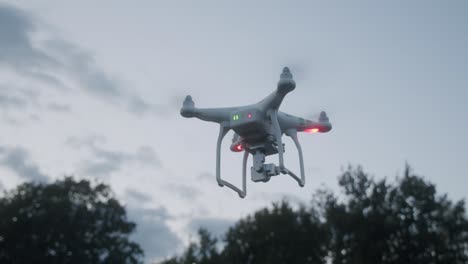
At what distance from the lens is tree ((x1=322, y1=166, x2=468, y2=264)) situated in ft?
141

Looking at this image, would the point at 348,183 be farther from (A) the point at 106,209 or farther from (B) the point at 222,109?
(B) the point at 222,109

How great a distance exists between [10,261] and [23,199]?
5.94m

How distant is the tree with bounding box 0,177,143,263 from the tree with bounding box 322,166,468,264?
73.4 ft

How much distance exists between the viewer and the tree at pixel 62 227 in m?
52.2

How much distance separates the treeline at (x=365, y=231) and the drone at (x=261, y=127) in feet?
123

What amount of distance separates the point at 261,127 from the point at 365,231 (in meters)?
38.8

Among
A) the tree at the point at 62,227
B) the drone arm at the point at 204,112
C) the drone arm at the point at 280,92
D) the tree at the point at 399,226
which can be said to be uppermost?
the tree at the point at 62,227

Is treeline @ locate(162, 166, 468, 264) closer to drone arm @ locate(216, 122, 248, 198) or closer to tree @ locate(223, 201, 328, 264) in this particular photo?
tree @ locate(223, 201, 328, 264)

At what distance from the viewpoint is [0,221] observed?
51.8 metres

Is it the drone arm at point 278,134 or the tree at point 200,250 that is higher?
the tree at point 200,250

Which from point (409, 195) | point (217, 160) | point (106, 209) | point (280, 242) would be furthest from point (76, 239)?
point (217, 160)

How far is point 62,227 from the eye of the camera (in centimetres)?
5381

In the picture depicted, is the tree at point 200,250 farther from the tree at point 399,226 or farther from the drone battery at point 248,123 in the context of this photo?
the drone battery at point 248,123

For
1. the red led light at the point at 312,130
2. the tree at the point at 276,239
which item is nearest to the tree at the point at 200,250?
the tree at the point at 276,239
